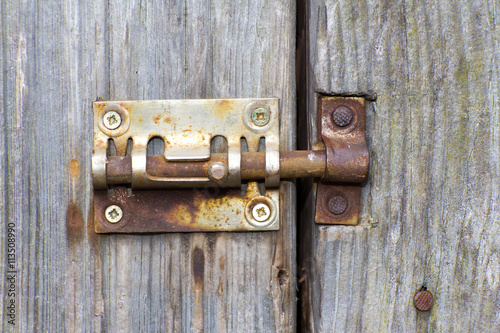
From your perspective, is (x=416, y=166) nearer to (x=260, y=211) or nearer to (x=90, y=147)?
(x=260, y=211)

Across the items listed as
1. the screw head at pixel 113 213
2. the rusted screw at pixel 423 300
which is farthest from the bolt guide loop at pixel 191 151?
the rusted screw at pixel 423 300

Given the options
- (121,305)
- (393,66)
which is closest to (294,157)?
(393,66)

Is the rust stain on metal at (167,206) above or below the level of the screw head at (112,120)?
below

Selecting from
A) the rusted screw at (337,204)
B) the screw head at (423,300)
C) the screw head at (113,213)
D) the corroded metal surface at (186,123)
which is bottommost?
the screw head at (423,300)

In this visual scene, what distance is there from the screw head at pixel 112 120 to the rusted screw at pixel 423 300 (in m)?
0.54

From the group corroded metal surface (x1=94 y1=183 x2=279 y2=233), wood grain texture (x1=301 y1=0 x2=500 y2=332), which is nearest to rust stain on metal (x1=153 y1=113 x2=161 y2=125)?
corroded metal surface (x1=94 y1=183 x2=279 y2=233)

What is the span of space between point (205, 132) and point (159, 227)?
171 mm

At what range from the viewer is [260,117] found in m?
0.66

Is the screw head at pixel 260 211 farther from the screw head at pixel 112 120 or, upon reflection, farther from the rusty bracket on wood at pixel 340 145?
the screw head at pixel 112 120

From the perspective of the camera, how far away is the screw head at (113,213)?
0.66m

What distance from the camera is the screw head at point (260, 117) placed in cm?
66

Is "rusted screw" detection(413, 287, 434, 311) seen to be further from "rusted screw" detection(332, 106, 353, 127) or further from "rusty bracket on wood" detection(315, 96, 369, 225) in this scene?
"rusted screw" detection(332, 106, 353, 127)

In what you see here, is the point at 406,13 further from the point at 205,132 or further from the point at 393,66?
the point at 205,132

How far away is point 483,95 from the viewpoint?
618 millimetres
